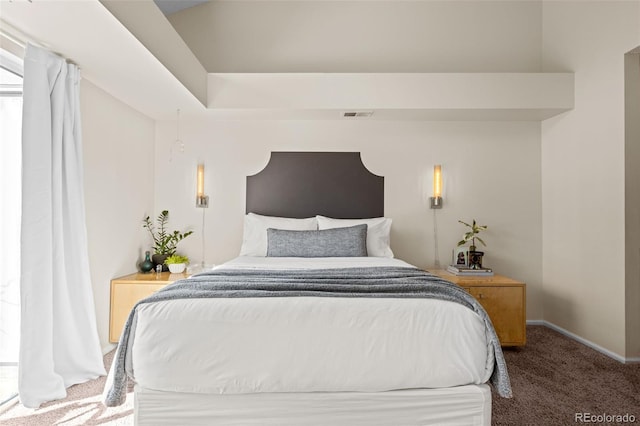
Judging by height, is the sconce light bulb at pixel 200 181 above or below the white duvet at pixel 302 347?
above

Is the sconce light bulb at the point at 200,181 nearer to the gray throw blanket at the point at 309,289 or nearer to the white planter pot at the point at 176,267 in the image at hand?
the white planter pot at the point at 176,267

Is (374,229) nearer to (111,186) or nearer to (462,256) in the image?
(462,256)

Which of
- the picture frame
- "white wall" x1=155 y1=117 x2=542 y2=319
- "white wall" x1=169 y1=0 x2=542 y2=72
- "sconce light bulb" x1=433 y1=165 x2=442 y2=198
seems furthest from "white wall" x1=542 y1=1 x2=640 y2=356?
"sconce light bulb" x1=433 y1=165 x2=442 y2=198

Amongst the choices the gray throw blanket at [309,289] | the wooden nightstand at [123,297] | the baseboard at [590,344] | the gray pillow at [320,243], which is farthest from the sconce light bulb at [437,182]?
the wooden nightstand at [123,297]

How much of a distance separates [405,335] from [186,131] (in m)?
3.28

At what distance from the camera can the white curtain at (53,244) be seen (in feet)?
7.88

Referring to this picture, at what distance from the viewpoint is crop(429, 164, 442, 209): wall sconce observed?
423 centimetres

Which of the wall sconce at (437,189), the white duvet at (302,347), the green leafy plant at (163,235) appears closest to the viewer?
the white duvet at (302,347)

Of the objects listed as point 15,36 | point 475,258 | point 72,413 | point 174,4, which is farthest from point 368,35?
point 72,413

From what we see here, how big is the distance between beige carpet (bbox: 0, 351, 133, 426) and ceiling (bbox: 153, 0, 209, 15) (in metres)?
3.49

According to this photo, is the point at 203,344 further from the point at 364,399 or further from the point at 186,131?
the point at 186,131

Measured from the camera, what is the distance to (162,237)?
4.18m

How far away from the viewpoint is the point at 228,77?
385 cm

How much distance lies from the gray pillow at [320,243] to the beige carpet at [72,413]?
5.28ft
